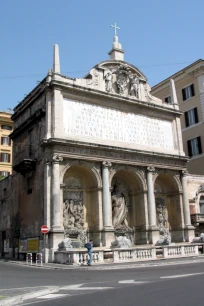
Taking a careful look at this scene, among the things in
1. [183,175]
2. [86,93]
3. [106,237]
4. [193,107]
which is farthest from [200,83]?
[106,237]

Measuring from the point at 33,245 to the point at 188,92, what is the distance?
2677 cm

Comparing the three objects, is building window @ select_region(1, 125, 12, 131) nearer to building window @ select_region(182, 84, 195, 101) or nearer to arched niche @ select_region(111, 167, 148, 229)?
building window @ select_region(182, 84, 195, 101)

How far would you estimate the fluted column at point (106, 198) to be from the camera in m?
28.0

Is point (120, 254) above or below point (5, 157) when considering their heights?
below

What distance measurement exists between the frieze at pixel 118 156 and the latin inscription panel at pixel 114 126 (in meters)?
1.09

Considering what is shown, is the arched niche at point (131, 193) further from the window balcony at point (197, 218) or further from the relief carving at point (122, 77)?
the relief carving at point (122, 77)

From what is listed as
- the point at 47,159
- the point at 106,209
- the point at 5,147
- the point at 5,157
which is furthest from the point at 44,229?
the point at 5,147

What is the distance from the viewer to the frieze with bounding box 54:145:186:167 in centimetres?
2770

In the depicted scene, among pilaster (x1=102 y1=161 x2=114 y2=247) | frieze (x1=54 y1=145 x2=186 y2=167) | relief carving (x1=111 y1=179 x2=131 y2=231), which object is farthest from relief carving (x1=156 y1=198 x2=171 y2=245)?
pilaster (x1=102 y1=161 x2=114 y2=247)

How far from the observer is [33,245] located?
27438mm

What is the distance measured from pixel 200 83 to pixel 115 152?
17646 millimetres

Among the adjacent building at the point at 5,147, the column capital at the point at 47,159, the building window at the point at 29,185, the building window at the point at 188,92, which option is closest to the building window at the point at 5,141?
the adjacent building at the point at 5,147

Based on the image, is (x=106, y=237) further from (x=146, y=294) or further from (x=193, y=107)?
(x=193, y=107)

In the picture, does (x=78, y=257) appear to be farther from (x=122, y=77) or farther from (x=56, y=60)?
(x=122, y=77)
